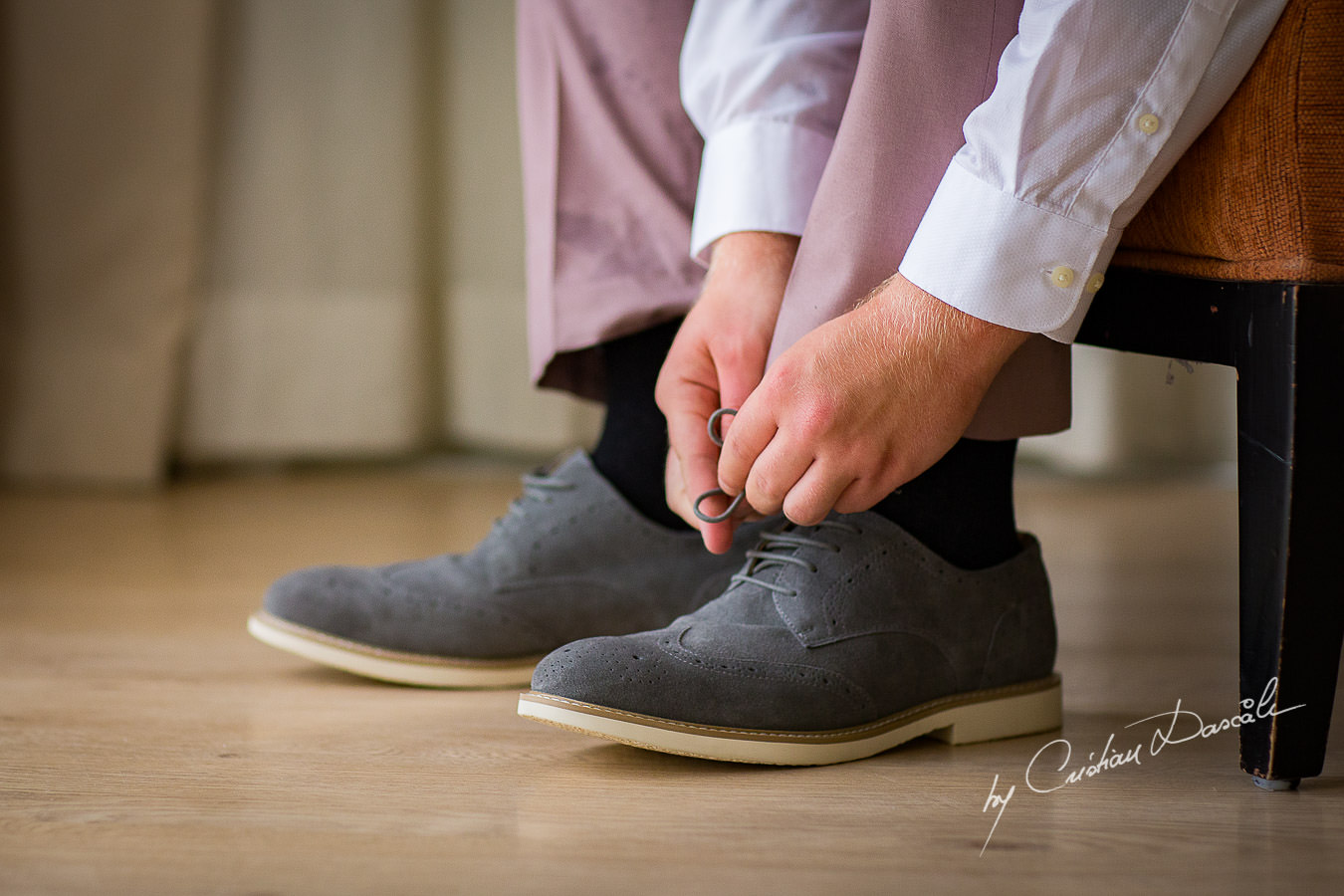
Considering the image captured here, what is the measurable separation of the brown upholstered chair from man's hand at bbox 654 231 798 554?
8.8 inches

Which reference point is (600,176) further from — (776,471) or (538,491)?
Answer: (776,471)

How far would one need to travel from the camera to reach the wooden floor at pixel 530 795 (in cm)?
49

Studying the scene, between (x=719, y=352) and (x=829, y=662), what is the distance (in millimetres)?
196

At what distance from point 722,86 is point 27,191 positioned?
1.44 m

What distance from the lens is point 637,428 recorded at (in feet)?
2.77

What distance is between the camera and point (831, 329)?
587mm

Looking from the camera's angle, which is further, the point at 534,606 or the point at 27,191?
the point at 27,191

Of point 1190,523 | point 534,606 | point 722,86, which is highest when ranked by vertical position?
point 722,86

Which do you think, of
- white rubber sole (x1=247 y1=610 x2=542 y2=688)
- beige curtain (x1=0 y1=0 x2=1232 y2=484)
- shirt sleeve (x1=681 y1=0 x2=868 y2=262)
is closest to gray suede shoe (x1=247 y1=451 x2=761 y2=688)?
white rubber sole (x1=247 y1=610 x2=542 y2=688)

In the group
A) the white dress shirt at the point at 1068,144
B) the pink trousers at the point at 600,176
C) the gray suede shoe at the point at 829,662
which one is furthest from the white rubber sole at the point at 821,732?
the pink trousers at the point at 600,176

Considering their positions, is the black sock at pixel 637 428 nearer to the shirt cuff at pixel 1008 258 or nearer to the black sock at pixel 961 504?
the black sock at pixel 961 504

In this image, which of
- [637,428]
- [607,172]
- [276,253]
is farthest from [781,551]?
[276,253]

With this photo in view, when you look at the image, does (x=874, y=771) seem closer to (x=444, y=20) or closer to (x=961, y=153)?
(x=961, y=153)

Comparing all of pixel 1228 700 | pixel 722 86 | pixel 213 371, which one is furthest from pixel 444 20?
pixel 1228 700
